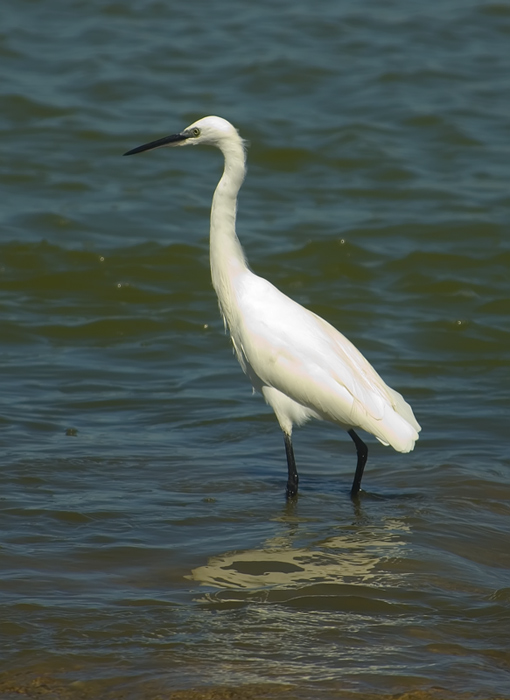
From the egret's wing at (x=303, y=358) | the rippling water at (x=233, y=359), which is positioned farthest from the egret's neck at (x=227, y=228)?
the rippling water at (x=233, y=359)

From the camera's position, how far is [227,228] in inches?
269

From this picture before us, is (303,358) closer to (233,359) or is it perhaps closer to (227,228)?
(227,228)

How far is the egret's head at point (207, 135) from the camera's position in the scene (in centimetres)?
669

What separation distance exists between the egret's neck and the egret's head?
4 centimetres

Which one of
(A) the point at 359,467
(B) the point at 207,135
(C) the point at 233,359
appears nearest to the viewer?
(A) the point at 359,467

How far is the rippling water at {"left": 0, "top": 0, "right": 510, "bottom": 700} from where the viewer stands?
448 cm

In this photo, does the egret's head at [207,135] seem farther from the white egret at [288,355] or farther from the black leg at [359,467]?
the black leg at [359,467]

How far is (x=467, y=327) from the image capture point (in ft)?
32.1

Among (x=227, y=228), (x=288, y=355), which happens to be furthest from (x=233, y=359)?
(x=288, y=355)

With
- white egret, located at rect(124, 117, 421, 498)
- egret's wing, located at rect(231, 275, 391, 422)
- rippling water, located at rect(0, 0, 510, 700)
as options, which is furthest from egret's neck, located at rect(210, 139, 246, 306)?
rippling water, located at rect(0, 0, 510, 700)

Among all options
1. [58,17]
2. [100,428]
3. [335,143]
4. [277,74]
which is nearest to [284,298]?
[100,428]

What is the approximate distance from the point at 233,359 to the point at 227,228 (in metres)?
2.31

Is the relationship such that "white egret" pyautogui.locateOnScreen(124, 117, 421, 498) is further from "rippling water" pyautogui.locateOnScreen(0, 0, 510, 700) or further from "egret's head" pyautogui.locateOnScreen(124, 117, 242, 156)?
"rippling water" pyautogui.locateOnScreen(0, 0, 510, 700)

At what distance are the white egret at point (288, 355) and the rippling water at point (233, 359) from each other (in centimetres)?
45
